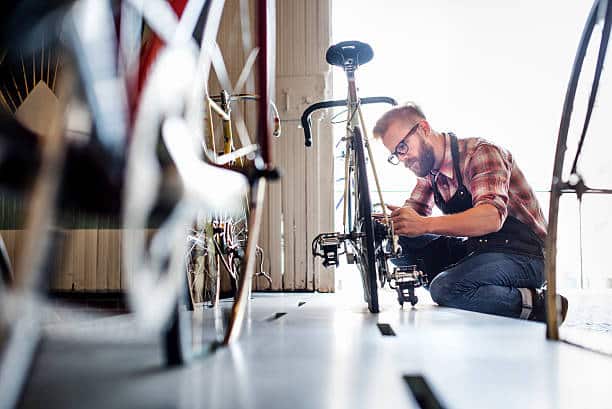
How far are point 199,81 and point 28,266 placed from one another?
280 mm

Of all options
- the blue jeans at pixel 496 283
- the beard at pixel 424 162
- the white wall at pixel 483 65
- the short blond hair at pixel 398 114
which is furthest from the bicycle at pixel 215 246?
the white wall at pixel 483 65

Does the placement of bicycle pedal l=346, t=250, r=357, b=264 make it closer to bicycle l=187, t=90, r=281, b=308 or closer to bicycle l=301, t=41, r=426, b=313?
bicycle l=301, t=41, r=426, b=313

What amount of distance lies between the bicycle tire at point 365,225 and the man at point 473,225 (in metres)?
0.15

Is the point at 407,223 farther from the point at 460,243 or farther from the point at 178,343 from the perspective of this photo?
the point at 178,343

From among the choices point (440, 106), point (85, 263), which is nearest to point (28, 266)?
point (440, 106)

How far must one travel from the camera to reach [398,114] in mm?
1971

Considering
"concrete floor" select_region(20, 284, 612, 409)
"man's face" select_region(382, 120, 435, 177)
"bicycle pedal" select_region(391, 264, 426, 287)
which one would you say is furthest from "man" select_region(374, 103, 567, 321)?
"concrete floor" select_region(20, 284, 612, 409)

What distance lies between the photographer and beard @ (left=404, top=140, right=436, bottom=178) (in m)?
1.96

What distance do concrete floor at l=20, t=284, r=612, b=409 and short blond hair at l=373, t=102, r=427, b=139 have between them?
124 cm

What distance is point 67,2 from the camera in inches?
11.2

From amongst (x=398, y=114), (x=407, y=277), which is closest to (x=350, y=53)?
(x=398, y=114)

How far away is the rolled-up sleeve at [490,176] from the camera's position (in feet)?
5.48

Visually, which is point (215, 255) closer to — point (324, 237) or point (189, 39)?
point (324, 237)

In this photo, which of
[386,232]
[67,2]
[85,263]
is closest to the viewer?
[67,2]
